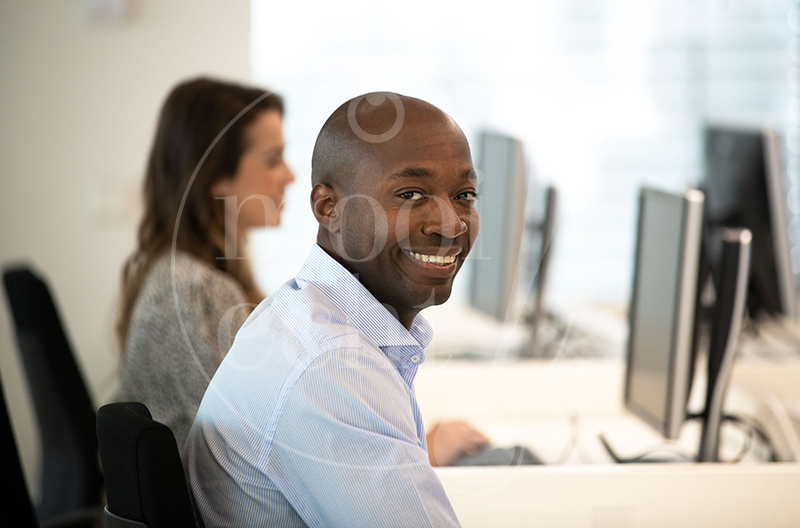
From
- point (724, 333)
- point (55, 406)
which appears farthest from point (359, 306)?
point (55, 406)

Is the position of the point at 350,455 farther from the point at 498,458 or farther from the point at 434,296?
the point at 498,458

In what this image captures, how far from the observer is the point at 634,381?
1360 mm

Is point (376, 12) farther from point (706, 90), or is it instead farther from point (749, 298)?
point (749, 298)

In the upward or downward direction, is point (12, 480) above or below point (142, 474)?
Answer: below

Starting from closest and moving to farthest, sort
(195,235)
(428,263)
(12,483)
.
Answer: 1. (428,263)
2. (12,483)
3. (195,235)

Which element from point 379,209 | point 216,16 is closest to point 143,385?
point 379,209

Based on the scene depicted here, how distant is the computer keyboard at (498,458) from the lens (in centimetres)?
106

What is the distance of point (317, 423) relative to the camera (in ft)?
1.99

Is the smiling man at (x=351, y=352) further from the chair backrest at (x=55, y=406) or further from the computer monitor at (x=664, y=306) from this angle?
the chair backrest at (x=55, y=406)

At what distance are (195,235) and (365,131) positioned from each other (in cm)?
69

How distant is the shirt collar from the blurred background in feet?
2.13

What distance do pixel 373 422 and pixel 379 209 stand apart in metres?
0.20

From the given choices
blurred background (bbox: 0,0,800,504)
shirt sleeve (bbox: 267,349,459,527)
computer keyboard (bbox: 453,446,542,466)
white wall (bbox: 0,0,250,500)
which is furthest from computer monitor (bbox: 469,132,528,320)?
white wall (bbox: 0,0,250,500)

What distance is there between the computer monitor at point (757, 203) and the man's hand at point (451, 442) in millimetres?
1033
